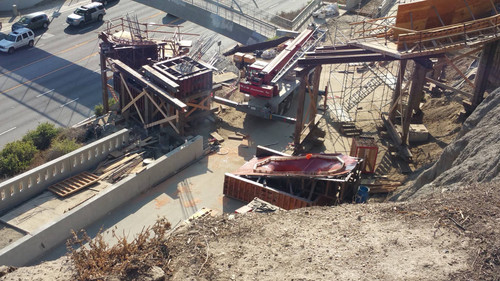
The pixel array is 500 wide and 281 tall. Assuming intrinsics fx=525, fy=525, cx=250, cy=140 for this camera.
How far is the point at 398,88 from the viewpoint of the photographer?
98.2 ft

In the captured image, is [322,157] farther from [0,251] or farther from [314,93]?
[0,251]

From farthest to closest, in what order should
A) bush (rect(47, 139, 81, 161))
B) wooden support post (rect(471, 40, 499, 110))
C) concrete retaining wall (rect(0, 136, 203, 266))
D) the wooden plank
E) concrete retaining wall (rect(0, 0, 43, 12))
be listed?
concrete retaining wall (rect(0, 0, 43, 12))
the wooden plank
wooden support post (rect(471, 40, 499, 110))
bush (rect(47, 139, 81, 161))
concrete retaining wall (rect(0, 136, 203, 266))

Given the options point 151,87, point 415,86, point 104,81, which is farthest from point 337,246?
point 104,81

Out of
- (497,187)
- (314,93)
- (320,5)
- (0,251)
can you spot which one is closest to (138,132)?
(314,93)

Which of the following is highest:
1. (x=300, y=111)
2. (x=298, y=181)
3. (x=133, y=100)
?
(x=300, y=111)

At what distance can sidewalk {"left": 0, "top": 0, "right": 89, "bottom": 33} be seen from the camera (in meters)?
49.2

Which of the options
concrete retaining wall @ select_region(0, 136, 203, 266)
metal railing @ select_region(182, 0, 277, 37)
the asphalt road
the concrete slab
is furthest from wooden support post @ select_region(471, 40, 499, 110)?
the asphalt road

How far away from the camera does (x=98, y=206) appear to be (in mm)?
21891

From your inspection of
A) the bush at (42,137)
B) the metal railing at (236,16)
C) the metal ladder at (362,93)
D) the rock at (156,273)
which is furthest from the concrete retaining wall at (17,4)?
the rock at (156,273)

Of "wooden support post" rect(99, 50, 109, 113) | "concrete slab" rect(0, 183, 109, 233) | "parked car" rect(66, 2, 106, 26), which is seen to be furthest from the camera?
"parked car" rect(66, 2, 106, 26)

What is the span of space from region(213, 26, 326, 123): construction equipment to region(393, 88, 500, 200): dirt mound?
988 centimetres

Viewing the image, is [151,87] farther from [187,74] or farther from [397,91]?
[397,91]

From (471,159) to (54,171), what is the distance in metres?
17.4

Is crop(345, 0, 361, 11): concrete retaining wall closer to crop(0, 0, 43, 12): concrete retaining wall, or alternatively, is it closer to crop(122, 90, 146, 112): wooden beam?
crop(0, 0, 43, 12): concrete retaining wall
